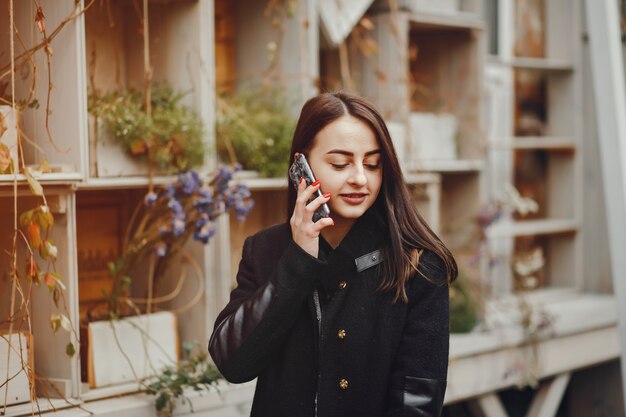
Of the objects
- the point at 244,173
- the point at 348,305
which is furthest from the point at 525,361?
the point at 348,305

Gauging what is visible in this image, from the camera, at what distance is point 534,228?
15.0 ft

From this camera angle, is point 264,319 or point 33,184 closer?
point 264,319

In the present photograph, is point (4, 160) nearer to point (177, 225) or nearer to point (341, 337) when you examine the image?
point (177, 225)

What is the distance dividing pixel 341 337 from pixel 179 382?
807mm

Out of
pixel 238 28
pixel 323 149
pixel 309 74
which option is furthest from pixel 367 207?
pixel 238 28

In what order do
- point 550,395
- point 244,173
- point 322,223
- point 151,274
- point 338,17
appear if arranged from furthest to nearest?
point 550,395
point 338,17
point 244,173
point 151,274
point 322,223

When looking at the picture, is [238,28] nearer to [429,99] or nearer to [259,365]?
[429,99]

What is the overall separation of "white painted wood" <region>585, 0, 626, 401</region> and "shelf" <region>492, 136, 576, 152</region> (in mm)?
1204

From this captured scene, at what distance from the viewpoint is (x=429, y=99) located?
170 inches

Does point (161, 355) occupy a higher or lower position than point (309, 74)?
lower

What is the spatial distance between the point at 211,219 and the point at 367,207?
85 centimetres

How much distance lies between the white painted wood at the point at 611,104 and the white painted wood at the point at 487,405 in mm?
833

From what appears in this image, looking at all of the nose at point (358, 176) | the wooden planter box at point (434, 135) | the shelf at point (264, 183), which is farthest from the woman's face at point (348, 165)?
the wooden planter box at point (434, 135)

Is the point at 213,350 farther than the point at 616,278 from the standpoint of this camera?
No
